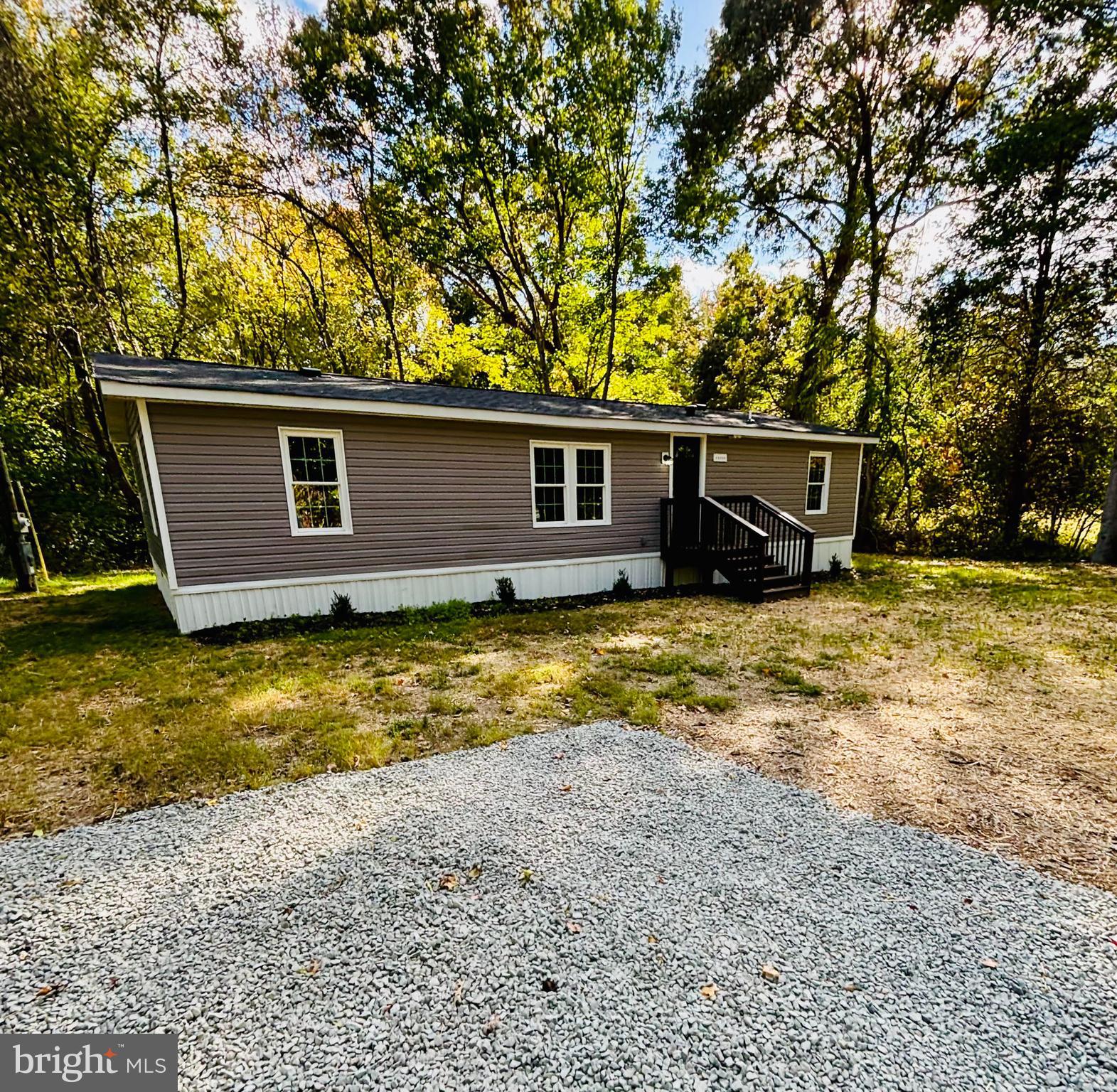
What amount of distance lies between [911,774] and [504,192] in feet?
52.4

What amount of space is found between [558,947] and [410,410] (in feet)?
21.1

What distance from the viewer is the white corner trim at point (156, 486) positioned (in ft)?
18.7

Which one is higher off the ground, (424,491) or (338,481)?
(338,481)

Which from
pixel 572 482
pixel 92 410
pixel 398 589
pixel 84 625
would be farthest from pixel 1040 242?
pixel 92 410

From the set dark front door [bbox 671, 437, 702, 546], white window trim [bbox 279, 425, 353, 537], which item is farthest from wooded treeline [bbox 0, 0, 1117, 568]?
white window trim [bbox 279, 425, 353, 537]

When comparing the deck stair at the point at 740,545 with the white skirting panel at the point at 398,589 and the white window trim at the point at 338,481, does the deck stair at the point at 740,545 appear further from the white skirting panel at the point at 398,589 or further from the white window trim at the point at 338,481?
the white window trim at the point at 338,481

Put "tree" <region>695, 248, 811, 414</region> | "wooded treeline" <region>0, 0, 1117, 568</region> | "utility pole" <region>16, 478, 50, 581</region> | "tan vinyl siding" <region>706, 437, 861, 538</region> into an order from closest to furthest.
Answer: "utility pole" <region>16, 478, 50, 581</region> → "tan vinyl siding" <region>706, 437, 861, 538</region> → "wooded treeline" <region>0, 0, 1117, 568</region> → "tree" <region>695, 248, 811, 414</region>

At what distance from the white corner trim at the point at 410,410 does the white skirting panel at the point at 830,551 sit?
2.87m

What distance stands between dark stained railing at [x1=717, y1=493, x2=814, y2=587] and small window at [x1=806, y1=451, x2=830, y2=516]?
2.43m

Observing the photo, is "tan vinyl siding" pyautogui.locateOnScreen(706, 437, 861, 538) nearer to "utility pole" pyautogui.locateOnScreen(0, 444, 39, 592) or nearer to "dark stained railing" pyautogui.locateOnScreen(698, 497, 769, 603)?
"dark stained railing" pyautogui.locateOnScreen(698, 497, 769, 603)

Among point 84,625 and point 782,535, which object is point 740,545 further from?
point 84,625

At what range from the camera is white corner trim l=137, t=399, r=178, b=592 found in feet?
18.7

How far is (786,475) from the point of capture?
35.3 ft

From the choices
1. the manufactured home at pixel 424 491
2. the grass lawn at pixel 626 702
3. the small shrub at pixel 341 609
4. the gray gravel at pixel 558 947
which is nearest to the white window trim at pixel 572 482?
the manufactured home at pixel 424 491
